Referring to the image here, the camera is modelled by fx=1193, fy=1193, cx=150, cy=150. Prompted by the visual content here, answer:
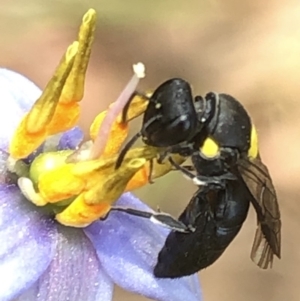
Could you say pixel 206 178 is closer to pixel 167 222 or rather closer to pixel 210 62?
pixel 167 222

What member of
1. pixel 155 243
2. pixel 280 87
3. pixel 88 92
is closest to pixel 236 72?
pixel 280 87

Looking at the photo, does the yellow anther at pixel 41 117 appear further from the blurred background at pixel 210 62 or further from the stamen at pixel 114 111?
the blurred background at pixel 210 62

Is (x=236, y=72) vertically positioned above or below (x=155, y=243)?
below

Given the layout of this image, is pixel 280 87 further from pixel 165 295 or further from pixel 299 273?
pixel 165 295

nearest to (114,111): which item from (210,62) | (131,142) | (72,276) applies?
(131,142)

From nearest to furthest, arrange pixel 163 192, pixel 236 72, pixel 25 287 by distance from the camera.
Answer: pixel 25 287, pixel 163 192, pixel 236 72

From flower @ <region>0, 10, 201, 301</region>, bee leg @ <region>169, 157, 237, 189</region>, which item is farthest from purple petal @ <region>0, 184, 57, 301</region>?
bee leg @ <region>169, 157, 237, 189</region>

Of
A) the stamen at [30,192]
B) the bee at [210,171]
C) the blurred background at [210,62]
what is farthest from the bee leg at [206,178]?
the blurred background at [210,62]
